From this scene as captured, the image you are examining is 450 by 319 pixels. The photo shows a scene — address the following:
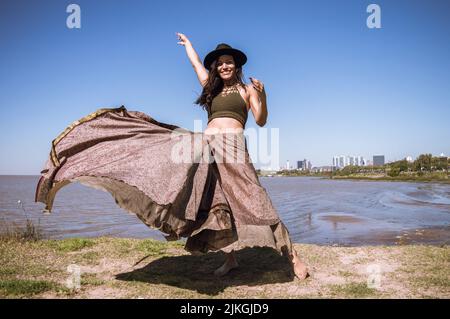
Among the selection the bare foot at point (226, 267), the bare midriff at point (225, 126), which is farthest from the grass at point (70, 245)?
the bare midriff at point (225, 126)

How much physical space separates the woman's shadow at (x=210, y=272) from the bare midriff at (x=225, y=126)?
2.13 metres

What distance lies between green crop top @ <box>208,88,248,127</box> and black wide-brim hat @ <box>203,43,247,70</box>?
0.47 metres

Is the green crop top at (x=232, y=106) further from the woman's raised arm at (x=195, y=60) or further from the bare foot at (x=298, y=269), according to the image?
the bare foot at (x=298, y=269)

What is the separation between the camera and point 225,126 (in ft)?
16.5

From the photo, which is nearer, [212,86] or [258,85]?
[258,85]

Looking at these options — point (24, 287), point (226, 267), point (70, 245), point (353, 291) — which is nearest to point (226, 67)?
point (226, 267)

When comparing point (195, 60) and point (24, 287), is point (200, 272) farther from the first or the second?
point (195, 60)

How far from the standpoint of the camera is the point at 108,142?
4.57m

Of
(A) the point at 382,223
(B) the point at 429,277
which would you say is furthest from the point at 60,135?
(A) the point at 382,223

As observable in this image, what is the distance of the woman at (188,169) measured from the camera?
417cm

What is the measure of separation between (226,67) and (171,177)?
1.95 metres
